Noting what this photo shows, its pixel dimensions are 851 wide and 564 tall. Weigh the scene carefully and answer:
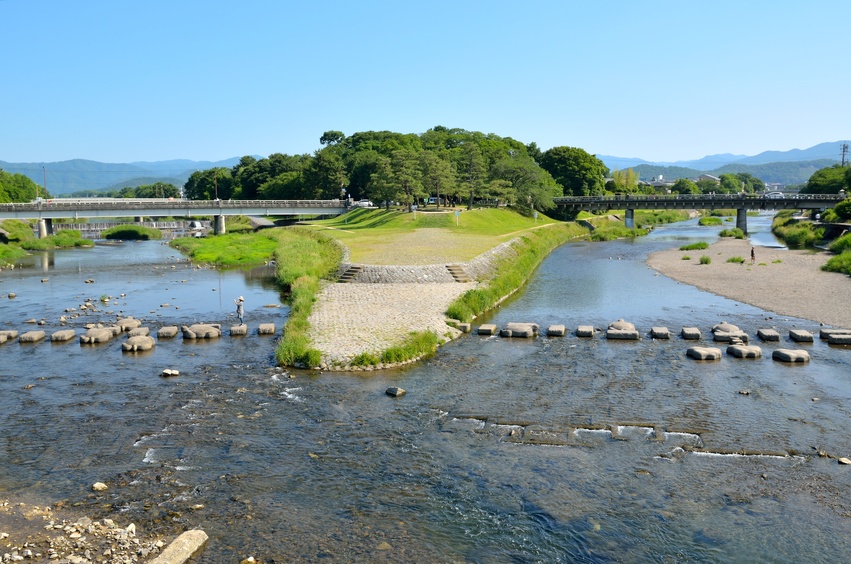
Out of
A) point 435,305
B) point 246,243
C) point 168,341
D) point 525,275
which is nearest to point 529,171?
point 246,243

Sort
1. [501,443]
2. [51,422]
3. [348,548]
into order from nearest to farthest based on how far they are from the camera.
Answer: [348,548]
[501,443]
[51,422]

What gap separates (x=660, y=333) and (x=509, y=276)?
1595cm

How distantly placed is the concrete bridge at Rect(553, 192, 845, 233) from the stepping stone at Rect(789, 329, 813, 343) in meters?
65.1

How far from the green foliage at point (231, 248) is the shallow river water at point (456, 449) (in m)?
33.2

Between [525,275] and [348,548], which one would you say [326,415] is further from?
[525,275]

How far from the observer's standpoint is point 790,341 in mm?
27547

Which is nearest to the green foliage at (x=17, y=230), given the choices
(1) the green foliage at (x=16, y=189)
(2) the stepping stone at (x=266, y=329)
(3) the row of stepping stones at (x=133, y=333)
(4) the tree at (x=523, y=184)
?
(1) the green foliage at (x=16, y=189)

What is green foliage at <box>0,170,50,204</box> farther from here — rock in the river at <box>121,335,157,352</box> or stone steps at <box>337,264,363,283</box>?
rock in the river at <box>121,335,157,352</box>

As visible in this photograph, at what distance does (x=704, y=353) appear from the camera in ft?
81.9

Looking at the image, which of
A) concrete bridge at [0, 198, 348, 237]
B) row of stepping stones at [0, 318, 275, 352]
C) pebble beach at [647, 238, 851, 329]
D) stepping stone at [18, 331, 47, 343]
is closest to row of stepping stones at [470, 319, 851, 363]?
pebble beach at [647, 238, 851, 329]

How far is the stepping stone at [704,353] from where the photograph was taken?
2494 cm

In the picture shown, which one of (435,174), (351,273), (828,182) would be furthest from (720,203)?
(351,273)

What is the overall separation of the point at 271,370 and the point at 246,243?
50.1 meters

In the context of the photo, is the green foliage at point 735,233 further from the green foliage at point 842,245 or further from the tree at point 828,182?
the tree at point 828,182
